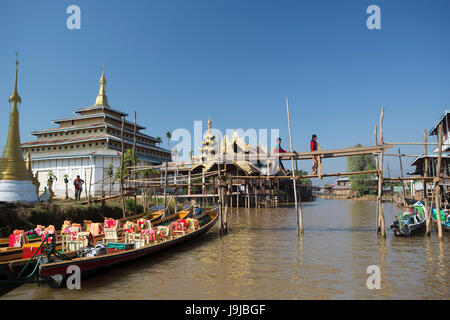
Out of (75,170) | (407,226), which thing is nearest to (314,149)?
(407,226)

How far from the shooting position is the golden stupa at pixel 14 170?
642 inches

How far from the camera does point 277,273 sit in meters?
9.11

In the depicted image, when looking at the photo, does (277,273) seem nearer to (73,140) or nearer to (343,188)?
(73,140)

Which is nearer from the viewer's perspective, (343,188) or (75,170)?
(75,170)

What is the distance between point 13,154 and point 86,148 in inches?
799

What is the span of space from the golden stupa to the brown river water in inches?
390

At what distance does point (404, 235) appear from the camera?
1505 cm

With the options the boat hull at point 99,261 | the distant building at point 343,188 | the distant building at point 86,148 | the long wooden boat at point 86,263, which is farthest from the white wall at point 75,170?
the distant building at point 343,188

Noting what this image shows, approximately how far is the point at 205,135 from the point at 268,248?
103 ft

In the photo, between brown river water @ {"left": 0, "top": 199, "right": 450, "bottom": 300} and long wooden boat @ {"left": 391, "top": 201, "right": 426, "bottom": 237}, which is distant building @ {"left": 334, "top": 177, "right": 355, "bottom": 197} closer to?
long wooden boat @ {"left": 391, "top": 201, "right": 426, "bottom": 237}

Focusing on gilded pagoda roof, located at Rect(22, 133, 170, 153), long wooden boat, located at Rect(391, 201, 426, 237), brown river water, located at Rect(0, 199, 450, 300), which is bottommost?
brown river water, located at Rect(0, 199, 450, 300)

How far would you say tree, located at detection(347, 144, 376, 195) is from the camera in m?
68.1

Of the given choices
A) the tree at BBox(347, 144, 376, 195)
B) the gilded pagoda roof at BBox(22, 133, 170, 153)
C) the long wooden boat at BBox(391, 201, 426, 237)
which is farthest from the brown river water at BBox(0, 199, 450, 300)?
the tree at BBox(347, 144, 376, 195)
